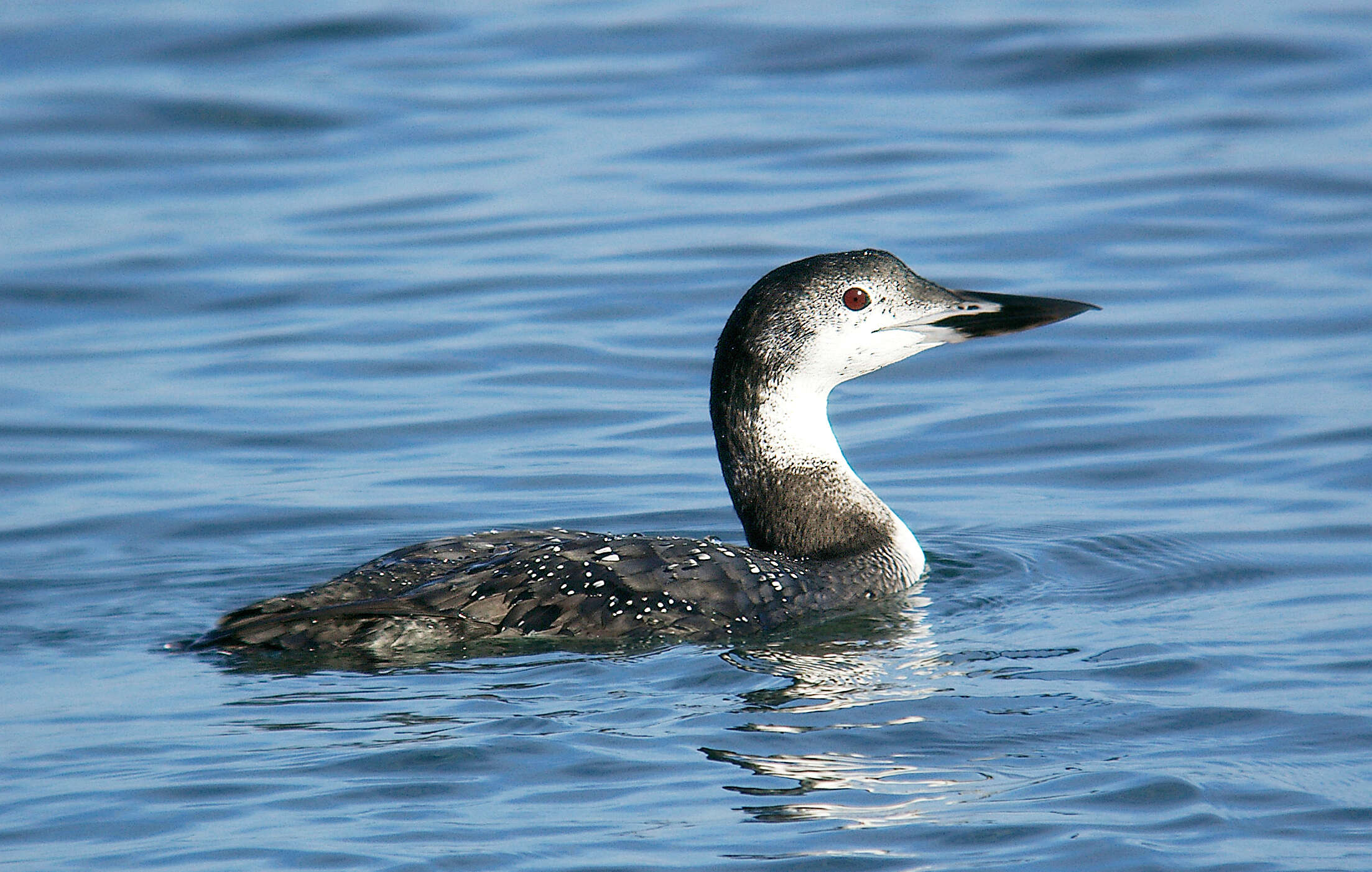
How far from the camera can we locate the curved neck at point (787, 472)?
240 inches

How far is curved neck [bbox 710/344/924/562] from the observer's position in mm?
6105

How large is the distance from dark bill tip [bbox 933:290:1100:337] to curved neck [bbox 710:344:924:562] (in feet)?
1.55

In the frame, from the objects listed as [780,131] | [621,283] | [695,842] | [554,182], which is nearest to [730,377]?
[695,842]

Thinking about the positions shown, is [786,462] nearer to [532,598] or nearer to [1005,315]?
[1005,315]

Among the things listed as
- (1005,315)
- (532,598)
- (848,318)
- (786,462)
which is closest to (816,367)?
(848,318)

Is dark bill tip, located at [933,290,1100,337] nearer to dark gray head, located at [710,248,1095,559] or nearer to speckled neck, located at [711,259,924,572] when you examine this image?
dark gray head, located at [710,248,1095,559]

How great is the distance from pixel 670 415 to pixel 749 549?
2412 mm

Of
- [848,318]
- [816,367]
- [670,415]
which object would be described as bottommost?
[670,415]

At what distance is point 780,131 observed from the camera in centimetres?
1254

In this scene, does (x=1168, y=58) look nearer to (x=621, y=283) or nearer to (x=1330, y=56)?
(x=1330, y=56)

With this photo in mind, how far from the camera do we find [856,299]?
20.0 feet

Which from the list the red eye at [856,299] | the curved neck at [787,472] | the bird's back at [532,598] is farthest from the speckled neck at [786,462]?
the bird's back at [532,598]

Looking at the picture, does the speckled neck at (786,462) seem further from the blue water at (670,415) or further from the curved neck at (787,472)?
the blue water at (670,415)

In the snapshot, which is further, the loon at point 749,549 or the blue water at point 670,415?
the loon at point 749,549
